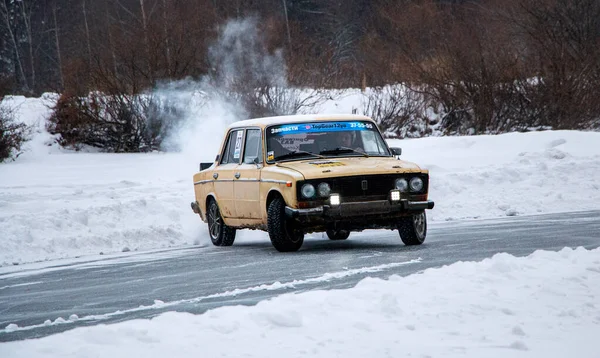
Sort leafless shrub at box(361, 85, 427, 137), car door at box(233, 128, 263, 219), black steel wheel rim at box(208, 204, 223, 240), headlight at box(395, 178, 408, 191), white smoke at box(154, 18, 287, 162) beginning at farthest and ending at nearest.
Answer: leafless shrub at box(361, 85, 427, 137) < white smoke at box(154, 18, 287, 162) < black steel wheel rim at box(208, 204, 223, 240) < car door at box(233, 128, 263, 219) < headlight at box(395, 178, 408, 191)

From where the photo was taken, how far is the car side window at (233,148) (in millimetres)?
14648

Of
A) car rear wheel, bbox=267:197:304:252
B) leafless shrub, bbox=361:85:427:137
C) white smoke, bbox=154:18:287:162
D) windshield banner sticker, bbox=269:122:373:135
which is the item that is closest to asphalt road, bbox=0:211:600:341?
car rear wheel, bbox=267:197:304:252

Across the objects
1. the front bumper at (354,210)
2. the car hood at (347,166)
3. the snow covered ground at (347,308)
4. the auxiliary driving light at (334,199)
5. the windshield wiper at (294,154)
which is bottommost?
the snow covered ground at (347,308)

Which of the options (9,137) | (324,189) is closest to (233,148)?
(324,189)

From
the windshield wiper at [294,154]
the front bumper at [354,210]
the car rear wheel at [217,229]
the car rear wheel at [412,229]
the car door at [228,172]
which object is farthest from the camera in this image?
the car rear wheel at [217,229]

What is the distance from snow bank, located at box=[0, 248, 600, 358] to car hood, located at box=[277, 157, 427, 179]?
368 centimetres

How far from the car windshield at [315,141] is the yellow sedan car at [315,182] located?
0.01 metres

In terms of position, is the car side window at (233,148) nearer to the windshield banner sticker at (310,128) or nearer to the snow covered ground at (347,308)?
the windshield banner sticker at (310,128)

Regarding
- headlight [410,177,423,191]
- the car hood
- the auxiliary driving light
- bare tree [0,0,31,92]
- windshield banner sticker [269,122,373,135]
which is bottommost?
the auxiliary driving light

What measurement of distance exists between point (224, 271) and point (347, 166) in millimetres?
2137

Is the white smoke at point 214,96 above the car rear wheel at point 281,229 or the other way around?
above

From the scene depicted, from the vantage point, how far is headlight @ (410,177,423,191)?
13.1m

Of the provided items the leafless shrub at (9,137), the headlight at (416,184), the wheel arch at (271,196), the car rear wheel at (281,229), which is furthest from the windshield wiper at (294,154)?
the leafless shrub at (9,137)

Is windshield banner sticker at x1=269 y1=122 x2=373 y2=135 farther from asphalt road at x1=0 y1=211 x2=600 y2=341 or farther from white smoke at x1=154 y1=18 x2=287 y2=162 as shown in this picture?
white smoke at x1=154 y1=18 x2=287 y2=162
